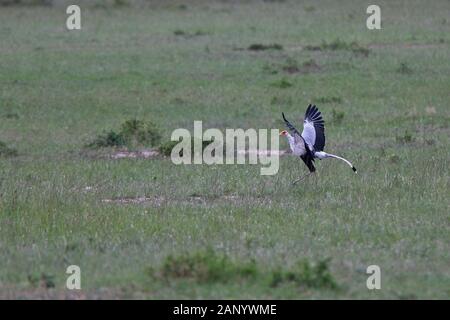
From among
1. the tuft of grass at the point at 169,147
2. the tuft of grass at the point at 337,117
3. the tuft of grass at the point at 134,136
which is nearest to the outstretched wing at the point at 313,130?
the tuft of grass at the point at 169,147

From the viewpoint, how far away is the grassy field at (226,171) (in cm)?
820

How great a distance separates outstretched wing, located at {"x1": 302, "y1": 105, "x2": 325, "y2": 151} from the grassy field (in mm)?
478

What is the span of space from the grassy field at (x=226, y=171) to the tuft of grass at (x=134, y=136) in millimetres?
438

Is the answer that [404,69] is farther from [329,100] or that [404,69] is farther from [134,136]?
[134,136]

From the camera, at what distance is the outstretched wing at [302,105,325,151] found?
12016 millimetres

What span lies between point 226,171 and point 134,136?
3.05m

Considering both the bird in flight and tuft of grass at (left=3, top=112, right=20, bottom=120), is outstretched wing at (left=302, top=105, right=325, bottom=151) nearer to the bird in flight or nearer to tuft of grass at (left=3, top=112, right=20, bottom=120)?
the bird in flight

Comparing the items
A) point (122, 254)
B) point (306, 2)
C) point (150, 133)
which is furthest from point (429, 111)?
point (306, 2)

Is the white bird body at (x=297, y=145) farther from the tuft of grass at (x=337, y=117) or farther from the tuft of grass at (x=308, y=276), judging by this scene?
the tuft of grass at (x=337, y=117)

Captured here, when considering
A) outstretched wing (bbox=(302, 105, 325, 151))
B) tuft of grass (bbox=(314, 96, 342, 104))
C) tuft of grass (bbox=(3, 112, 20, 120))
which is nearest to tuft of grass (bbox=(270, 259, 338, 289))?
outstretched wing (bbox=(302, 105, 325, 151))

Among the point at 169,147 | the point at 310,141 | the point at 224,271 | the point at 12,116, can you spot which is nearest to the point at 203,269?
the point at 224,271

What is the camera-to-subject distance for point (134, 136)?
53.7ft

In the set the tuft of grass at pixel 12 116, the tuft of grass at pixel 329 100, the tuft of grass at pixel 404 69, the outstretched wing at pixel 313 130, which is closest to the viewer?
the outstretched wing at pixel 313 130

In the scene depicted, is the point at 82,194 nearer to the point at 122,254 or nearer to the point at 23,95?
the point at 122,254
